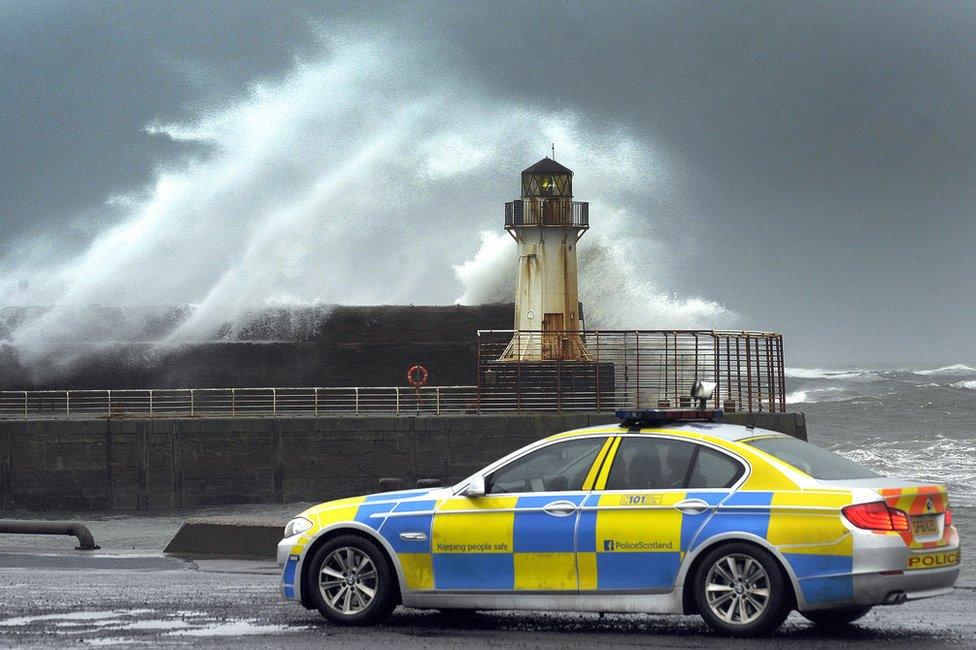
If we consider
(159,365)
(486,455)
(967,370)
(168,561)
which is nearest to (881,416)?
(159,365)

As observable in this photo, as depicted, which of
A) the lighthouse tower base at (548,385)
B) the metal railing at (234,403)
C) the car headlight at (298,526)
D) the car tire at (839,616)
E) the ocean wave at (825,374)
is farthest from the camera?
the ocean wave at (825,374)

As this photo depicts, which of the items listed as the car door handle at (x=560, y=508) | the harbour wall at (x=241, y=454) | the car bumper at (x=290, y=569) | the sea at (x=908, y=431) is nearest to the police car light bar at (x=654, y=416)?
the car door handle at (x=560, y=508)

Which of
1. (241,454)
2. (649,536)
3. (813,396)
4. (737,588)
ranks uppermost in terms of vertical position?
(813,396)

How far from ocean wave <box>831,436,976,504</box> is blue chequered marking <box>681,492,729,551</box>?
70.2 ft

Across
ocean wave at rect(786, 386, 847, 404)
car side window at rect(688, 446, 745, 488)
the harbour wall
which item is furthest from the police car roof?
ocean wave at rect(786, 386, 847, 404)

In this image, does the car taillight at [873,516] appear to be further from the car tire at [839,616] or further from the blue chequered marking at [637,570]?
the blue chequered marking at [637,570]

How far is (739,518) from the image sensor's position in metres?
9.48

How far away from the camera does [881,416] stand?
2616 inches

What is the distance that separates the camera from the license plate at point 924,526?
934 centimetres

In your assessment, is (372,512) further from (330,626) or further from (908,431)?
(908,431)

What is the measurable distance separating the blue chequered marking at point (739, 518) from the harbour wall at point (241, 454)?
25.4 m

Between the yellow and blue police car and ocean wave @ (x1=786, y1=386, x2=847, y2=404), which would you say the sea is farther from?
the yellow and blue police car

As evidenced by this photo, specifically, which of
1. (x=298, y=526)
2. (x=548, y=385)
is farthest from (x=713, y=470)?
(x=548, y=385)

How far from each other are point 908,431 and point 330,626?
5022cm
